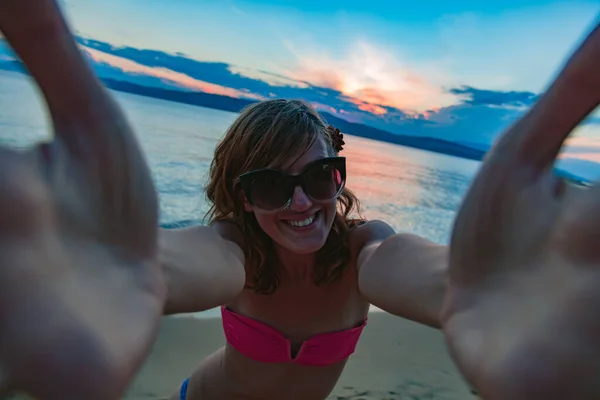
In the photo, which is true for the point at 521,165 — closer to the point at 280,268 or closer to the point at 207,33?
the point at 280,268

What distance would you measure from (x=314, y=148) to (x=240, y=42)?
11.4 m

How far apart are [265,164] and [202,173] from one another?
6648 mm

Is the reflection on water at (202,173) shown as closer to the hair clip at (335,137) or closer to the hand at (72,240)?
the hair clip at (335,137)

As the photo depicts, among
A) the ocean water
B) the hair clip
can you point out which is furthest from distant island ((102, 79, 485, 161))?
the hair clip

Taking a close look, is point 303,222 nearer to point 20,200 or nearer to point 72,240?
point 72,240

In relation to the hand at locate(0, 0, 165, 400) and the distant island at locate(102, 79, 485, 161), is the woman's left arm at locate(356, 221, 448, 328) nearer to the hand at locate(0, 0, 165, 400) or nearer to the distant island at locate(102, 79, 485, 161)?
the hand at locate(0, 0, 165, 400)

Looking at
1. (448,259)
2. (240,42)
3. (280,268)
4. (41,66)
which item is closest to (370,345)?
(280,268)

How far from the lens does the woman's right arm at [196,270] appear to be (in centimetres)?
96

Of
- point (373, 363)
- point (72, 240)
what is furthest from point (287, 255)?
point (373, 363)

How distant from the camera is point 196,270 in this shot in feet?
3.41

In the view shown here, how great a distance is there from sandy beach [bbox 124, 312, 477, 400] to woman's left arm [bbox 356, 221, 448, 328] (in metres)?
1.77

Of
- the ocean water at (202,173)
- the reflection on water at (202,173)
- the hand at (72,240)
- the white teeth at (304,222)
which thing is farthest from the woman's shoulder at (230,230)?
the reflection on water at (202,173)

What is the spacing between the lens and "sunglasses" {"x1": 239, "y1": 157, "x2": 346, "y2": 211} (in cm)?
150

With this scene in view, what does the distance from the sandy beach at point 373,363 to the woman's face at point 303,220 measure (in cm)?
151
